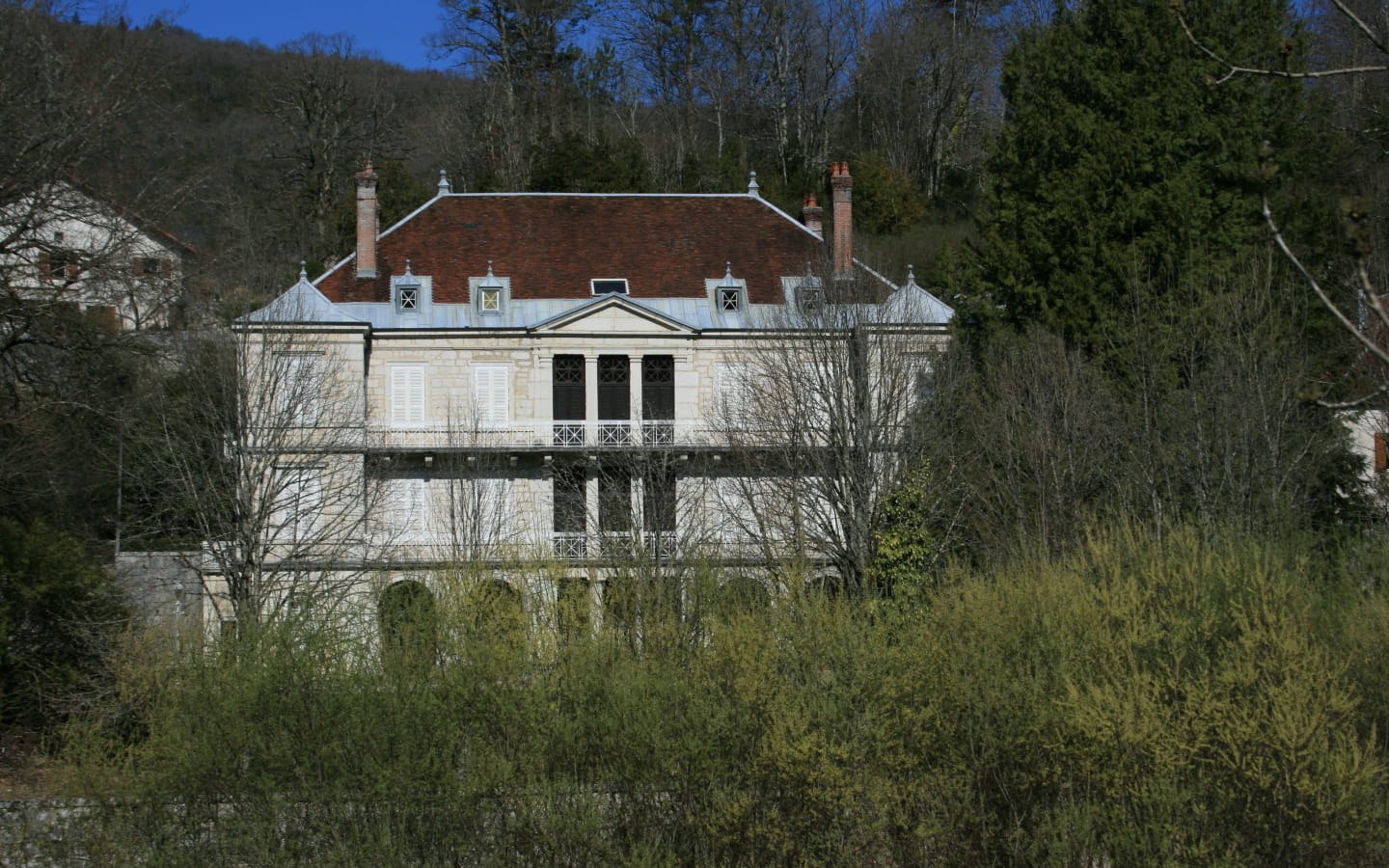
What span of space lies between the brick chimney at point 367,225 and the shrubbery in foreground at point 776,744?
652 inches

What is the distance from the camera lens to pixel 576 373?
28.5 meters

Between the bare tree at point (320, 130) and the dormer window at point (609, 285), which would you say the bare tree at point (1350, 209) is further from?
the bare tree at point (320, 130)

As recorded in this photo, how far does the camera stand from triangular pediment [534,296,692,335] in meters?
28.1

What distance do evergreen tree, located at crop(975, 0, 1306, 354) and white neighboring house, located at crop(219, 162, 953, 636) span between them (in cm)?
229

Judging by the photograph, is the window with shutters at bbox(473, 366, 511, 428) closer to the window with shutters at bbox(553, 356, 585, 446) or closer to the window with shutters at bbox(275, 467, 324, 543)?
the window with shutters at bbox(553, 356, 585, 446)

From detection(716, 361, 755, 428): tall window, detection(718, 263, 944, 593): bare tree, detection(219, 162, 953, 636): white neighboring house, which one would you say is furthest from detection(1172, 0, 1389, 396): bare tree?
detection(716, 361, 755, 428): tall window

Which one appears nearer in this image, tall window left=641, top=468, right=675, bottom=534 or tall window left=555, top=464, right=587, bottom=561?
tall window left=641, top=468, right=675, bottom=534

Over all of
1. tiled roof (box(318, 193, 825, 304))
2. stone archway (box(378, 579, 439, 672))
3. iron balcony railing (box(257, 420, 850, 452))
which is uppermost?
Answer: tiled roof (box(318, 193, 825, 304))

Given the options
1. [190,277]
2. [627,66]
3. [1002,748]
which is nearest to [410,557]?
[190,277]

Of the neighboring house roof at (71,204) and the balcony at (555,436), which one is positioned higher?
the neighboring house roof at (71,204)

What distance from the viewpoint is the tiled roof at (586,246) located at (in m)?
29.2

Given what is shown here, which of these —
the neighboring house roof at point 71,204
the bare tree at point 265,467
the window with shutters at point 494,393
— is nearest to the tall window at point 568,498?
the window with shutters at point 494,393

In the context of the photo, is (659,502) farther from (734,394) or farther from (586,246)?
(586,246)

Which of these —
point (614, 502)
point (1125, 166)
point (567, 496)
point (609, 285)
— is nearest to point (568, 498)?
point (567, 496)
